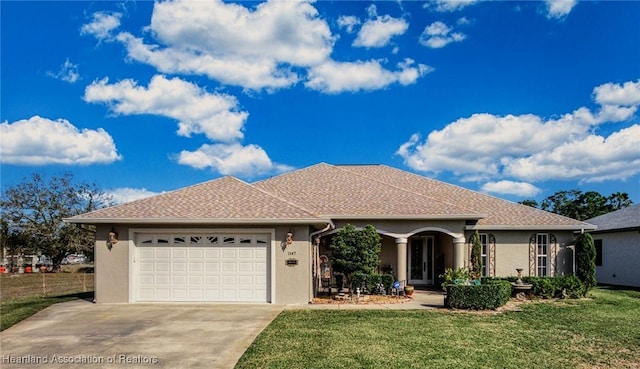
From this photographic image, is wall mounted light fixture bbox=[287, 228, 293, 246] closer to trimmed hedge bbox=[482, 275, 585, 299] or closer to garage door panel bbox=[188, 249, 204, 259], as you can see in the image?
garage door panel bbox=[188, 249, 204, 259]

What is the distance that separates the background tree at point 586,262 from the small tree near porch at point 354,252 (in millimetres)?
8581

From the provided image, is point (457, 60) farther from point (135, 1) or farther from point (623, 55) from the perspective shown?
point (135, 1)

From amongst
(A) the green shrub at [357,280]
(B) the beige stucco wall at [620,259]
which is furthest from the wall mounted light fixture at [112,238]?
(B) the beige stucco wall at [620,259]

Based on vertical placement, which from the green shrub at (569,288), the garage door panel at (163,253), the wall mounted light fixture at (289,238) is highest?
the wall mounted light fixture at (289,238)

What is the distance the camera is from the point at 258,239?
15156 mm

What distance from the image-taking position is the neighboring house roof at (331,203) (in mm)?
15000

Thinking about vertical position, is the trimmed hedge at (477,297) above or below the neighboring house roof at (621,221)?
below

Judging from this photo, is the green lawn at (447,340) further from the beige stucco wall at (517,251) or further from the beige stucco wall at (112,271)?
the beige stucco wall at (517,251)

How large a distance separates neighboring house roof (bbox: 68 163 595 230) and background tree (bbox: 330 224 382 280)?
4.48 feet

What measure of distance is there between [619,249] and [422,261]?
11.2m

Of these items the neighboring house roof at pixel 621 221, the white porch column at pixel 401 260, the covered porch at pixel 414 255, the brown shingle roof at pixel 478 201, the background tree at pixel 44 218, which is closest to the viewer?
the white porch column at pixel 401 260

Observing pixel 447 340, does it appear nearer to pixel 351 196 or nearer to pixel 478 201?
pixel 351 196

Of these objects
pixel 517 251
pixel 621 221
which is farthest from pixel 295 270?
pixel 621 221

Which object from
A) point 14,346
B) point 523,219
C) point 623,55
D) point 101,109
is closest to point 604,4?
point 623,55
